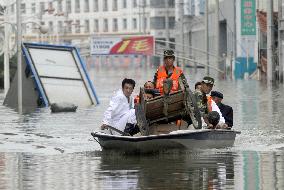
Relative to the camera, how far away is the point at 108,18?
183 m

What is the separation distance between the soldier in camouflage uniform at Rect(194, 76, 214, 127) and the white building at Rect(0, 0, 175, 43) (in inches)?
5803

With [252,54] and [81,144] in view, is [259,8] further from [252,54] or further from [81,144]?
[81,144]

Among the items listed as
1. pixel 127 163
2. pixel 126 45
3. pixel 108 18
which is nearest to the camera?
pixel 127 163

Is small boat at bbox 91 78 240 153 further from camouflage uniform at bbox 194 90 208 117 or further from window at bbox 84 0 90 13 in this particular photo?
window at bbox 84 0 90 13

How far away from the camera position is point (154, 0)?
177250 millimetres

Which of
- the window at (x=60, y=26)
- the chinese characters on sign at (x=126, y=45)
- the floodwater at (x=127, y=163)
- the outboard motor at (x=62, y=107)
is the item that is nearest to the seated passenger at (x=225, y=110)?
the floodwater at (x=127, y=163)

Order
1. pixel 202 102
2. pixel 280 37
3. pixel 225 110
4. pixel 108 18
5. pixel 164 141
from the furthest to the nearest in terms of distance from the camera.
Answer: pixel 108 18 → pixel 280 37 → pixel 225 110 → pixel 202 102 → pixel 164 141

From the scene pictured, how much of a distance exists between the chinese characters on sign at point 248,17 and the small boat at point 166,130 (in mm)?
62531

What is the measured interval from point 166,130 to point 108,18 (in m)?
161

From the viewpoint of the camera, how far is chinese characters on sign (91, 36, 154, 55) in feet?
244

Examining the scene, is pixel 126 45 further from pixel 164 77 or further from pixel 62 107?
pixel 164 77

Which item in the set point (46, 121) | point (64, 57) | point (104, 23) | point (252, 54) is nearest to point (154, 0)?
point (104, 23)

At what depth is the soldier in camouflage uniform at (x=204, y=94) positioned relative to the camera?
2252cm

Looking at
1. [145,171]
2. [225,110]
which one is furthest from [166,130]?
[145,171]
